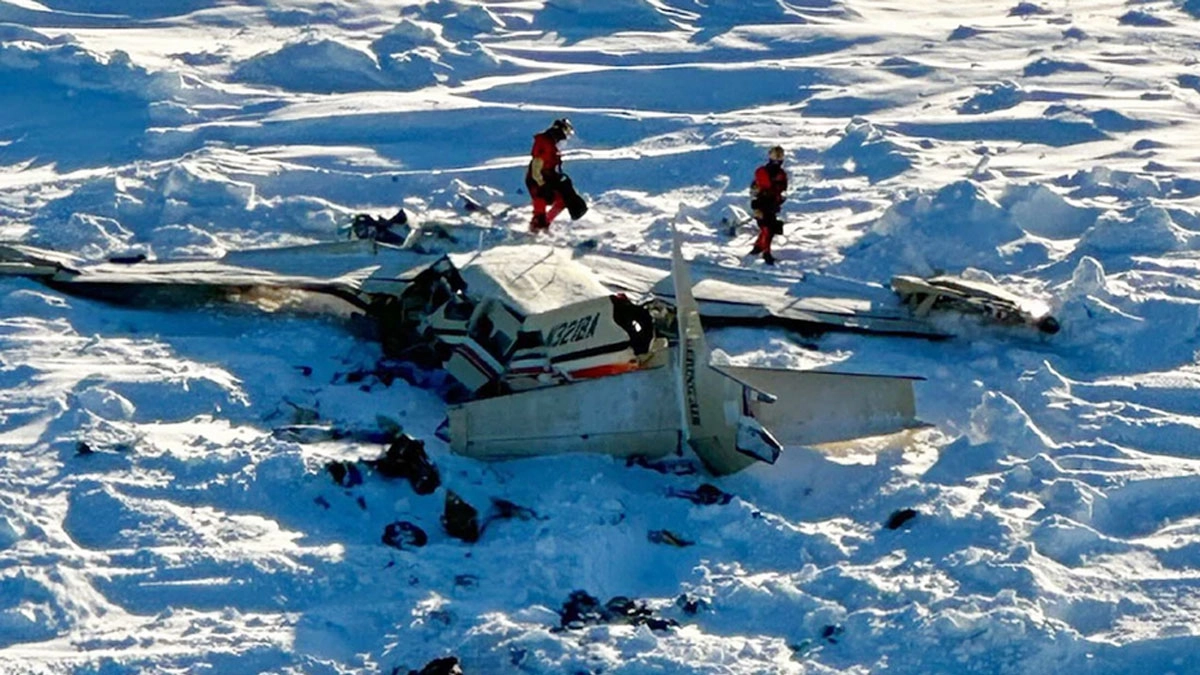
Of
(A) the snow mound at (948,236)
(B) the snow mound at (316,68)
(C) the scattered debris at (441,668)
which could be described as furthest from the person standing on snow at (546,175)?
(C) the scattered debris at (441,668)

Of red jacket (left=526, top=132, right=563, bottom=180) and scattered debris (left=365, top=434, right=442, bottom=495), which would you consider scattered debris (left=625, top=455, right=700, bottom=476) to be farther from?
red jacket (left=526, top=132, right=563, bottom=180)

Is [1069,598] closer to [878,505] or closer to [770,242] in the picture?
[878,505]

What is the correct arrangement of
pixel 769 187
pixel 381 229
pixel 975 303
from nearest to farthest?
pixel 975 303
pixel 381 229
pixel 769 187

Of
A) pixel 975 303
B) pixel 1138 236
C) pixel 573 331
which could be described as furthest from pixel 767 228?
pixel 573 331

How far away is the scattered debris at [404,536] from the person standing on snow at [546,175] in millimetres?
6117

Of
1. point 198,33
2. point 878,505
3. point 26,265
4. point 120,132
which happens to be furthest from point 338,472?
point 198,33

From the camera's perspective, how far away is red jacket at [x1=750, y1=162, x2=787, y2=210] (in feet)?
55.0

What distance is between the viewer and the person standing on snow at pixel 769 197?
16750 mm

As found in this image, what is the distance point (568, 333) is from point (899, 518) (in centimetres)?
269

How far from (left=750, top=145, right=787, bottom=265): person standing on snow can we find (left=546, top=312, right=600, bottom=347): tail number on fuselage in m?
4.03

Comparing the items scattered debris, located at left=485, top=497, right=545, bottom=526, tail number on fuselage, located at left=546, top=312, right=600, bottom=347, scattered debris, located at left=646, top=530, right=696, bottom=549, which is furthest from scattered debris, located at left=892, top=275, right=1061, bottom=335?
scattered debris, located at left=485, top=497, right=545, bottom=526

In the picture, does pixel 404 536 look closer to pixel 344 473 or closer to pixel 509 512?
pixel 509 512

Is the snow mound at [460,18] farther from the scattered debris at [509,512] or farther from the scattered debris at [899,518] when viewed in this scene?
the scattered debris at [899,518]

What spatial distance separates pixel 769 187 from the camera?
55.2ft
